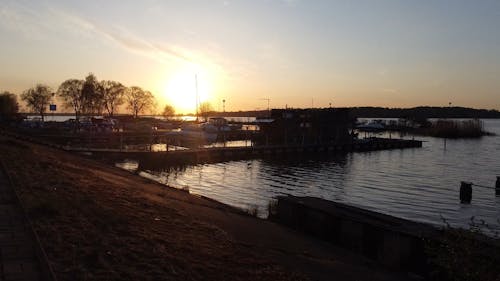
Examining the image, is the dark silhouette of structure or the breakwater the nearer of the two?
the breakwater

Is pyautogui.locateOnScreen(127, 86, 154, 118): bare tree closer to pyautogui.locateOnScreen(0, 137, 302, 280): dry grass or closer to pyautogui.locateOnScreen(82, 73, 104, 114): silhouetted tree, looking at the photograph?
pyautogui.locateOnScreen(82, 73, 104, 114): silhouetted tree

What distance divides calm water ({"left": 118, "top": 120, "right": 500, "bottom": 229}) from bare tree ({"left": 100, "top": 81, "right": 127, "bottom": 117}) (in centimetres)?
8427

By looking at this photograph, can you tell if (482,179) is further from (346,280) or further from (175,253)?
(175,253)

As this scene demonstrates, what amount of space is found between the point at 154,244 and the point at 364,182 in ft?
105

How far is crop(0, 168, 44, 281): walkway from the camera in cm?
689

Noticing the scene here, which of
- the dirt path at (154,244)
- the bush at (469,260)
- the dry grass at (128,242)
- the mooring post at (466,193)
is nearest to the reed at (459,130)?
the mooring post at (466,193)

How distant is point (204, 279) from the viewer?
7.95m

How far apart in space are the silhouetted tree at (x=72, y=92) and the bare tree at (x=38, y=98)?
12.6ft

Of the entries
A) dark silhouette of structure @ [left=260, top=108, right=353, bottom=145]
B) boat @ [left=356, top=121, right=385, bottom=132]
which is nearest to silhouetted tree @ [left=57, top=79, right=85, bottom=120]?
dark silhouette of structure @ [left=260, top=108, right=353, bottom=145]

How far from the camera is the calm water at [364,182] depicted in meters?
27.2

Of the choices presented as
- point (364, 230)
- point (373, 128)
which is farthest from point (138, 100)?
point (364, 230)

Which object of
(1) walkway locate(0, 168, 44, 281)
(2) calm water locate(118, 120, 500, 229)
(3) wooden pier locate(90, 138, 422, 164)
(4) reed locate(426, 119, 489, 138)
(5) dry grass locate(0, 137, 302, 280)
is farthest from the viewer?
(4) reed locate(426, 119, 489, 138)

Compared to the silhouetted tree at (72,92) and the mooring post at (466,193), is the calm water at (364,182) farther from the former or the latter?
the silhouetted tree at (72,92)

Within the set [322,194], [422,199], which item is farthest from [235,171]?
[422,199]
